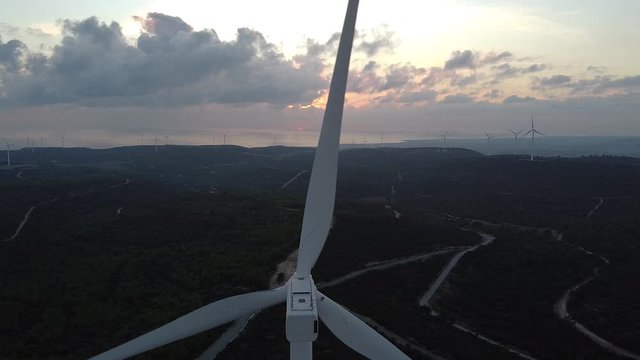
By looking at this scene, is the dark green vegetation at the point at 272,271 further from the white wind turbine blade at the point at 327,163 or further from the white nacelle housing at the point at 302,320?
the white nacelle housing at the point at 302,320

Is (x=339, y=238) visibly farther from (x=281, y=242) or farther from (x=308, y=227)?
(x=308, y=227)

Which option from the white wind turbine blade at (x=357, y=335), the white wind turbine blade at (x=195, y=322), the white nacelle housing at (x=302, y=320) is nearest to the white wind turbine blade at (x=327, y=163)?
the white wind turbine blade at (x=357, y=335)

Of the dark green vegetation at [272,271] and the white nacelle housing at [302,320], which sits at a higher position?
the white nacelle housing at [302,320]

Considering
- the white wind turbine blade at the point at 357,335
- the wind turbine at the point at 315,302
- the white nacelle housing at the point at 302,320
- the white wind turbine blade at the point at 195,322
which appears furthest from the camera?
the white wind turbine blade at the point at 195,322

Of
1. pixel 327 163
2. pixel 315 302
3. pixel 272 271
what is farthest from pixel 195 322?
pixel 272 271

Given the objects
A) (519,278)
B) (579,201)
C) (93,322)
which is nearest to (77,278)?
(93,322)

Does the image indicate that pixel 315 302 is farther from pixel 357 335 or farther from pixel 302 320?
pixel 357 335

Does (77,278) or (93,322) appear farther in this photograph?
(77,278)
